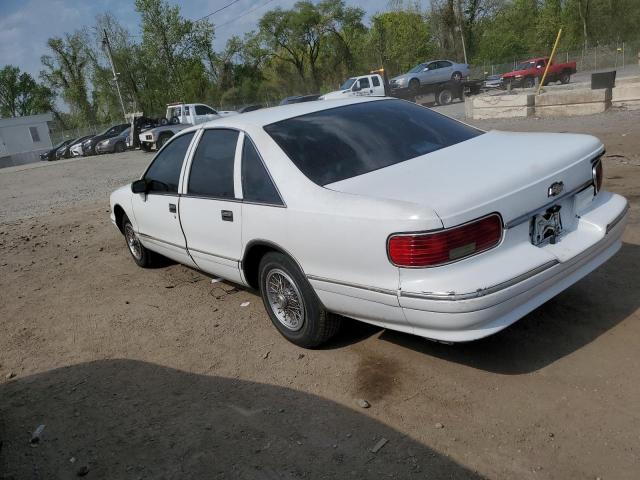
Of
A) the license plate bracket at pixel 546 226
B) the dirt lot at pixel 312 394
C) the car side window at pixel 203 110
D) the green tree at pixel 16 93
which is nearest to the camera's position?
the dirt lot at pixel 312 394

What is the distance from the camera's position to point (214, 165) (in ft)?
13.7

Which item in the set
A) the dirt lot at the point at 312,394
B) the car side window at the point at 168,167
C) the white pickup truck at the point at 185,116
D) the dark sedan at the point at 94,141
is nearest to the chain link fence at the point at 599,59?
the white pickup truck at the point at 185,116

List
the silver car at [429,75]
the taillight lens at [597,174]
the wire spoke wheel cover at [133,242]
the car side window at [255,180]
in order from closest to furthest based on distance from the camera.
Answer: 1. the taillight lens at [597,174]
2. the car side window at [255,180]
3. the wire spoke wheel cover at [133,242]
4. the silver car at [429,75]

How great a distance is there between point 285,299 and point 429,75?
95.3ft

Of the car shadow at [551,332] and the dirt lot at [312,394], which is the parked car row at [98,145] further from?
the car shadow at [551,332]

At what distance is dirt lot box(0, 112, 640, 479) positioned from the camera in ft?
8.37

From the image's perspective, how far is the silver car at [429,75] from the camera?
98.0ft

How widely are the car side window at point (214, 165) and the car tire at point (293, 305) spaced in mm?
651

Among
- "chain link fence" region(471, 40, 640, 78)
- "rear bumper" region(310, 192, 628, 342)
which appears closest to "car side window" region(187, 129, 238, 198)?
"rear bumper" region(310, 192, 628, 342)

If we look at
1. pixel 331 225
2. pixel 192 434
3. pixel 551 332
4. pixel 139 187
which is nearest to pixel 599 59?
pixel 139 187

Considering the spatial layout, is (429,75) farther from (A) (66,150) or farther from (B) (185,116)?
(A) (66,150)

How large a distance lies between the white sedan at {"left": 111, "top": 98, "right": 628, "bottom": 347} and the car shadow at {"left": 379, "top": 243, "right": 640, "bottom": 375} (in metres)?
0.43

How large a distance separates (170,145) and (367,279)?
2853 millimetres

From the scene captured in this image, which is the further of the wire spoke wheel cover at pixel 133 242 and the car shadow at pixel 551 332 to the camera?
the wire spoke wheel cover at pixel 133 242
